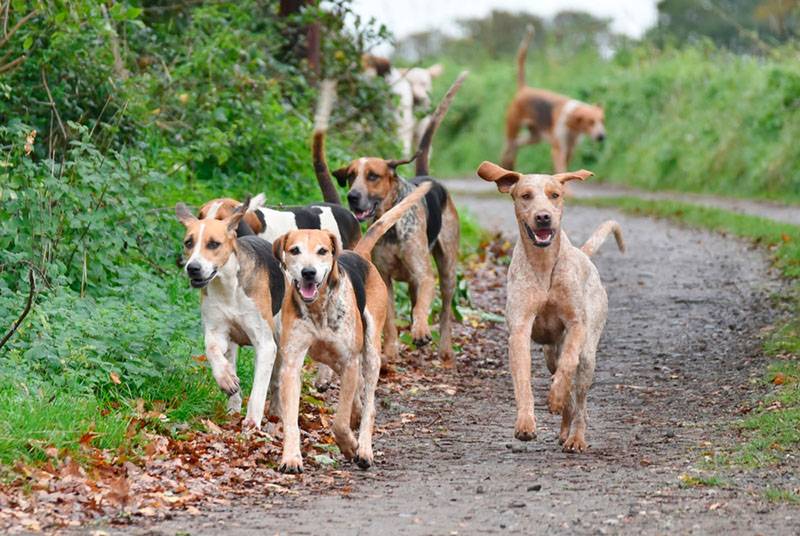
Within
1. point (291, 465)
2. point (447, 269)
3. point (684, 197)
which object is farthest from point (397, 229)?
point (684, 197)

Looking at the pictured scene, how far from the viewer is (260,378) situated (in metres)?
7.77

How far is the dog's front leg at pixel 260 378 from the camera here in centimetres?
766

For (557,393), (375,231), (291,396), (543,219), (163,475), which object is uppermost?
(543,219)

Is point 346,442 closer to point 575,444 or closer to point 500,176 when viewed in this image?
point 575,444

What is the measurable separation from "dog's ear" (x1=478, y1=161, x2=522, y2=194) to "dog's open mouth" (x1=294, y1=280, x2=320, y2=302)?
147cm

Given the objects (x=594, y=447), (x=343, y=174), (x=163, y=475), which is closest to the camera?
(x=163, y=475)

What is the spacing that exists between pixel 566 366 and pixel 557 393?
16 cm

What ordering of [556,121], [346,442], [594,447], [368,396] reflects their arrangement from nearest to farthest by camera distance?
1. [346,442]
2. [368,396]
3. [594,447]
4. [556,121]

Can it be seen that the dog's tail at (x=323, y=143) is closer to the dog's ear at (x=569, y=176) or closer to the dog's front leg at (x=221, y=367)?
the dog's ear at (x=569, y=176)

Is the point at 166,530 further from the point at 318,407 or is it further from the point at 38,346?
the point at 318,407

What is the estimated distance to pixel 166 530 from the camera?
19.1 feet

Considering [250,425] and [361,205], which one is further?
[361,205]

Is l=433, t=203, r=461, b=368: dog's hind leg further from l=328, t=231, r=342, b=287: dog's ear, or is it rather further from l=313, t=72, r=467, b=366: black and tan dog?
l=328, t=231, r=342, b=287: dog's ear

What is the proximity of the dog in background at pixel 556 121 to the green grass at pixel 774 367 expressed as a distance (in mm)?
6068
